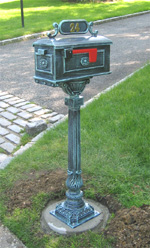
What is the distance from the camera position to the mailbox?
2.32 m

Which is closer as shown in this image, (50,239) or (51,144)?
(50,239)

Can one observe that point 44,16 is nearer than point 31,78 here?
No

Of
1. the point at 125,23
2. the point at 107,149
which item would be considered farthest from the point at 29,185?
the point at 125,23

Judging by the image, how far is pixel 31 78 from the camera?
7.63 metres

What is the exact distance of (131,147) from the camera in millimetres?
3908

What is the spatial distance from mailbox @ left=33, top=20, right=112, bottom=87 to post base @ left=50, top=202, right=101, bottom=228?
1.22 metres

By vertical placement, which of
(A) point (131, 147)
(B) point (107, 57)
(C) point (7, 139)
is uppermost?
(B) point (107, 57)

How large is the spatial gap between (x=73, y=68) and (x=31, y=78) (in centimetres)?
536

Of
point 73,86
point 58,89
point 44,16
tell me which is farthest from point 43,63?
point 44,16

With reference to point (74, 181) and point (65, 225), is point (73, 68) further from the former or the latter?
point (65, 225)

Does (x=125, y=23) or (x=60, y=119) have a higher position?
(x=125, y=23)

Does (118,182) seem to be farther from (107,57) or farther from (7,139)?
(7,139)

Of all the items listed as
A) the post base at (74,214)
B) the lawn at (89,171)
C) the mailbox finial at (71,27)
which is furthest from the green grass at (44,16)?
the post base at (74,214)

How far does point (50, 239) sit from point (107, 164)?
1.23 metres
